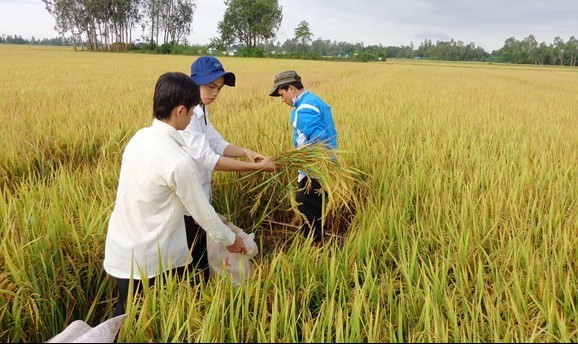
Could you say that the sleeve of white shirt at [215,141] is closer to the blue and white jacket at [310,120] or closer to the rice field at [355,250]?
the rice field at [355,250]

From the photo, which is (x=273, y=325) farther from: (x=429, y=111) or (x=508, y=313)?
(x=429, y=111)

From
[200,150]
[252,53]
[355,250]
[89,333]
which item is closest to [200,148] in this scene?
[200,150]

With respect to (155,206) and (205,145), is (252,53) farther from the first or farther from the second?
(155,206)

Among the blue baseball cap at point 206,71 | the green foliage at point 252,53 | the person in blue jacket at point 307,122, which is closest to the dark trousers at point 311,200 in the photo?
the person in blue jacket at point 307,122

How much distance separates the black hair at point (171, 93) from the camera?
140 cm

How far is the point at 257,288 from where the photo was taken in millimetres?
1243

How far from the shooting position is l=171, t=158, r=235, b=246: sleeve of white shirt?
1.32 m

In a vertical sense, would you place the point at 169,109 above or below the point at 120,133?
above

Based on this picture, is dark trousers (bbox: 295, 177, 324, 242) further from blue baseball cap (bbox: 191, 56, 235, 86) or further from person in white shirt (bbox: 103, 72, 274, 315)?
person in white shirt (bbox: 103, 72, 274, 315)

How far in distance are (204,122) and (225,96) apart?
5.54m

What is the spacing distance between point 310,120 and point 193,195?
1.15 m

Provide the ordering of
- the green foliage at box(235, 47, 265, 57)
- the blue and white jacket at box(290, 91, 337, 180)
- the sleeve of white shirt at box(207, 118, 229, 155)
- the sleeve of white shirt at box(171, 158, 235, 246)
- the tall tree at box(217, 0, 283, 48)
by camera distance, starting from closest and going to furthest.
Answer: the sleeve of white shirt at box(171, 158, 235, 246) < the sleeve of white shirt at box(207, 118, 229, 155) < the blue and white jacket at box(290, 91, 337, 180) < the green foliage at box(235, 47, 265, 57) < the tall tree at box(217, 0, 283, 48)

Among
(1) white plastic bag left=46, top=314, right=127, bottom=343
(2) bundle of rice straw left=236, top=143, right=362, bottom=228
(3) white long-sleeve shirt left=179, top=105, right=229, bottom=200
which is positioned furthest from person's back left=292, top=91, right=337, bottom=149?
(1) white plastic bag left=46, top=314, right=127, bottom=343

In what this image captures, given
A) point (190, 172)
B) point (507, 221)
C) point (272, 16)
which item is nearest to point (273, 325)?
point (190, 172)
